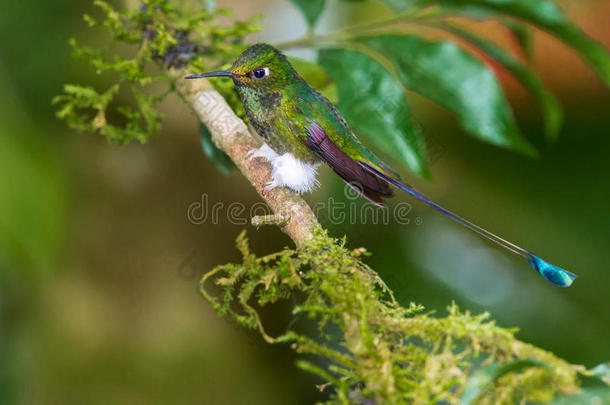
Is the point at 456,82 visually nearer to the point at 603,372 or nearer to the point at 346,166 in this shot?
the point at 346,166

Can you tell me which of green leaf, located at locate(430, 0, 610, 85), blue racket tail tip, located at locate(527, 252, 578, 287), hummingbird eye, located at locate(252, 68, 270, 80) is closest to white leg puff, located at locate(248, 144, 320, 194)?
hummingbird eye, located at locate(252, 68, 270, 80)

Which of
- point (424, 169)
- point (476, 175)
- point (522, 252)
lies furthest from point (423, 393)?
point (476, 175)

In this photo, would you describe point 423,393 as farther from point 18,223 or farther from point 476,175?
point 476,175

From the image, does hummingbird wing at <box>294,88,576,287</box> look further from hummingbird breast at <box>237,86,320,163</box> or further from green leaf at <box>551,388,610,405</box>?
green leaf at <box>551,388,610,405</box>

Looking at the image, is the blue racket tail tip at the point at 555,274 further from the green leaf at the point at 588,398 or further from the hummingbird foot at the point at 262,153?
the hummingbird foot at the point at 262,153

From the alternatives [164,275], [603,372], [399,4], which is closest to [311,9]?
[399,4]

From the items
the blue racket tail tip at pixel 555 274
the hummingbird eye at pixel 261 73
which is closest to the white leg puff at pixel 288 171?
the hummingbird eye at pixel 261 73
